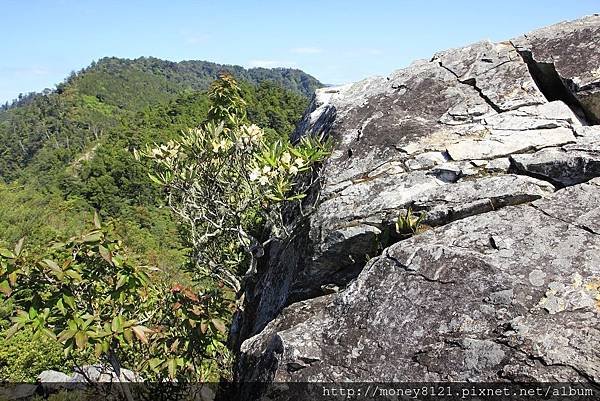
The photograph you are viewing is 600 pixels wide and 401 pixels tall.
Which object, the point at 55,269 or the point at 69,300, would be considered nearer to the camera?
the point at 55,269

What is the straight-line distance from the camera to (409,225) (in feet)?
13.7

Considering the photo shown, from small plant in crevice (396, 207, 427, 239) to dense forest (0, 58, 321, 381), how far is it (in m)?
1.78

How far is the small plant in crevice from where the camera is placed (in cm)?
416

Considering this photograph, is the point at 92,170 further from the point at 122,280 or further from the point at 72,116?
the point at 122,280

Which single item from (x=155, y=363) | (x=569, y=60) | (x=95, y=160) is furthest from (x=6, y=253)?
(x=95, y=160)

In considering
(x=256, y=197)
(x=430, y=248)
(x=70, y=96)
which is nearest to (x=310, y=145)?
(x=256, y=197)

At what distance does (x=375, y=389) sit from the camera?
128 inches

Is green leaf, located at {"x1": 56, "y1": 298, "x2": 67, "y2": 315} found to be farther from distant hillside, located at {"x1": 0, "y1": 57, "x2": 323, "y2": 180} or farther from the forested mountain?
distant hillside, located at {"x1": 0, "y1": 57, "x2": 323, "y2": 180}

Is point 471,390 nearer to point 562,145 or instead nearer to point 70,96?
point 562,145

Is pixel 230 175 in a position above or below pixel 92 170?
below

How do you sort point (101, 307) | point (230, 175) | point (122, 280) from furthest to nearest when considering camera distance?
1. point (230, 175)
2. point (101, 307)
3. point (122, 280)

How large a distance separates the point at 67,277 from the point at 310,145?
2447 mm

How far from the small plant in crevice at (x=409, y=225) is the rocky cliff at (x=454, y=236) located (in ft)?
0.30

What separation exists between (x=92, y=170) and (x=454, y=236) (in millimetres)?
67339
